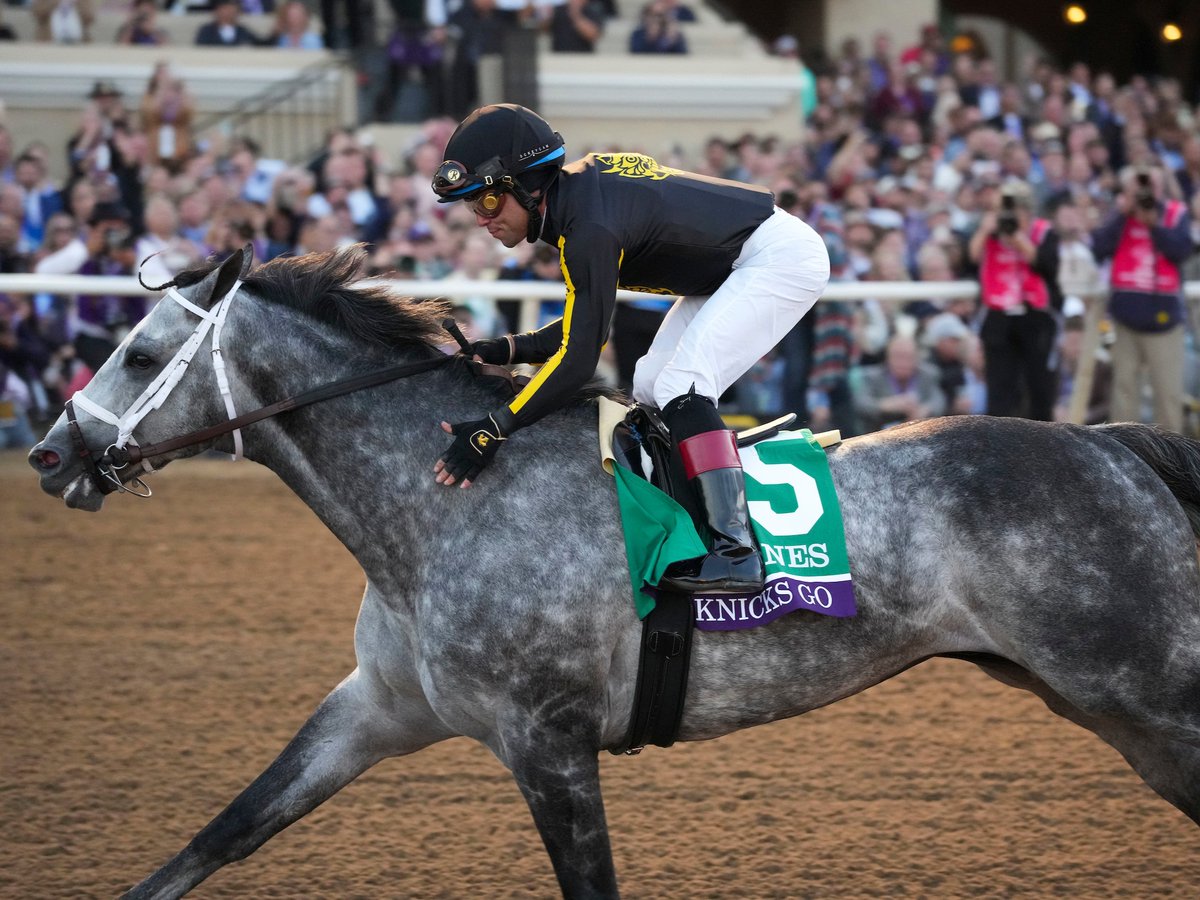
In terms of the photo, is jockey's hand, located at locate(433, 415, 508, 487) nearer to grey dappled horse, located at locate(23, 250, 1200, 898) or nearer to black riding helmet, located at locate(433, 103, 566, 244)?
grey dappled horse, located at locate(23, 250, 1200, 898)

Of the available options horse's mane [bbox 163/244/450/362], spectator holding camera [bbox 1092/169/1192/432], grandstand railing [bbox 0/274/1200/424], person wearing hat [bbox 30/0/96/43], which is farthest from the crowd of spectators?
horse's mane [bbox 163/244/450/362]

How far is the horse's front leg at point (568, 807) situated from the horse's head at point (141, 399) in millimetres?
1121

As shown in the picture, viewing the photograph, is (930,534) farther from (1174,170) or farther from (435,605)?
(1174,170)

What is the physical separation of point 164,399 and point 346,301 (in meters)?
0.50

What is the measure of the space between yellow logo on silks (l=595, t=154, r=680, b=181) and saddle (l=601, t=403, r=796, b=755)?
552 mm

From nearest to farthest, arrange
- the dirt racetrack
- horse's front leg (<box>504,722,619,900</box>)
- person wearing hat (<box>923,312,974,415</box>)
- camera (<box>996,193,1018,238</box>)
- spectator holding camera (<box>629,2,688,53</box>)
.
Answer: horse's front leg (<box>504,722,619,900</box>) < the dirt racetrack < camera (<box>996,193,1018,238</box>) < person wearing hat (<box>923,312,974,415</box>) < spectator holding camera (<box>629,2,688,53</box>)

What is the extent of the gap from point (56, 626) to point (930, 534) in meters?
4.20

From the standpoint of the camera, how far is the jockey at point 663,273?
3.33m

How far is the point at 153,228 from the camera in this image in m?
9.47

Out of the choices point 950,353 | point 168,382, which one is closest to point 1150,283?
point 950,353

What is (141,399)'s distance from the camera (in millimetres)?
3471

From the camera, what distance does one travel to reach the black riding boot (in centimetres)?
332

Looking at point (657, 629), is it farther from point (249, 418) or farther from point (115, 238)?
point (115, 238)

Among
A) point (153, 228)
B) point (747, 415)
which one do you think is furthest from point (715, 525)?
point (153, 228)
